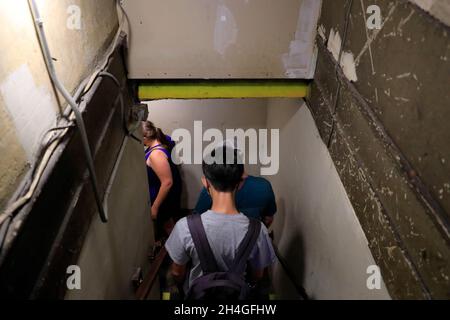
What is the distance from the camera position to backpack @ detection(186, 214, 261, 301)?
1473 mm

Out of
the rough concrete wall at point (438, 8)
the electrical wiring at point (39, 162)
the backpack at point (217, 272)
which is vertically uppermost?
the rough concrete wall at point (438, 8)

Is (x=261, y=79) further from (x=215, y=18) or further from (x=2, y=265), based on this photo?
(x=2, y=265)

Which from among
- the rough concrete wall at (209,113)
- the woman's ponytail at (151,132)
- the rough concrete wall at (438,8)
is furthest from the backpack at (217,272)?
the rough concrete wall at (209,113)

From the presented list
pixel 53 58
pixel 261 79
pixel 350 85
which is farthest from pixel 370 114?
pixel 53 58

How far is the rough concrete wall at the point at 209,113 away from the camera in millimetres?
3846

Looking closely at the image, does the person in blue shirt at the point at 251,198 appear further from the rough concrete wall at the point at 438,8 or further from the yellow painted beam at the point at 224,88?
the rough concrete wall at the point at 438,8

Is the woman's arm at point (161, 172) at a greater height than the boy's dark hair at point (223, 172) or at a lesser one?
lesser

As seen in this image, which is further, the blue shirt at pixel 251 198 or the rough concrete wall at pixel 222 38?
the blue shirt at pixel 251 198

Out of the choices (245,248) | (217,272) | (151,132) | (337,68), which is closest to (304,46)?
(337,68)

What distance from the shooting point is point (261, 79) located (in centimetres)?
222

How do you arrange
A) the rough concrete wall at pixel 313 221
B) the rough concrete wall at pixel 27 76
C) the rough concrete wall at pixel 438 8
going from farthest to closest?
the rough concrete wall at pixel 313 221 → the rough concrete wall at pixel 27 76 → the rough concrete wall at pixel 438 8

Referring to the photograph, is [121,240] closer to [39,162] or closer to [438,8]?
[39,162]

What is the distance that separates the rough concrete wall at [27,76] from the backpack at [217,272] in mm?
820

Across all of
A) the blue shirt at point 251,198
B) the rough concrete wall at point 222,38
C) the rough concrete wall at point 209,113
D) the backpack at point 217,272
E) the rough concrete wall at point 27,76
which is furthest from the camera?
the rough concrete wall at point 209,113
